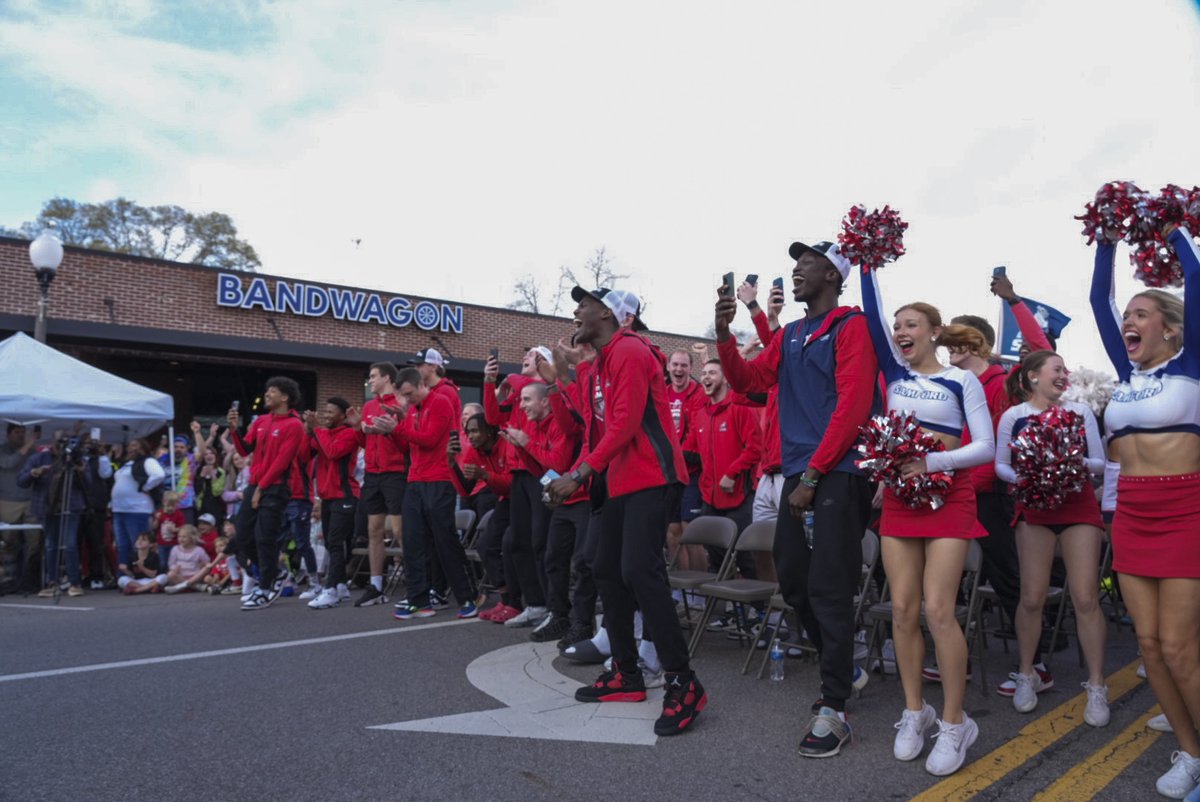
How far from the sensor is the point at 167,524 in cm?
1131

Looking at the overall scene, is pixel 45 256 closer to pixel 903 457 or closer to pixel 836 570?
pixel 836 570

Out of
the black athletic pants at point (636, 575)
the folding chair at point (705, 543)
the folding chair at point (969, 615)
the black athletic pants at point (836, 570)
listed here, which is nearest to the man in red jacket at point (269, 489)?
the folding chair at point (705, 543)

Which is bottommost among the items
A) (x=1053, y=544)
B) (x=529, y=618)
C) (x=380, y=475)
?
(x=529, y=618)

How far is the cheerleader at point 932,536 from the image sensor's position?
11.8 ft

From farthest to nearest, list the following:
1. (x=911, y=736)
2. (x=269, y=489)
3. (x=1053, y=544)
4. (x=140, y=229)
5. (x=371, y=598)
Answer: (x=140, y=229)
(x=269, y=489)
(x=371, y=598)
(x=1053, y=544)
(x=911, y=736)

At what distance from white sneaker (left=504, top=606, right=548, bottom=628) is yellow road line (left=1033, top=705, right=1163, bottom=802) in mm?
4265

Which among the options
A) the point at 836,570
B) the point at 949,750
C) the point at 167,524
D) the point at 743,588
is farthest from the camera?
the point at 167,524

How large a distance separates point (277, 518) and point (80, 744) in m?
5.05

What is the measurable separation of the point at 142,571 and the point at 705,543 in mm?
8280

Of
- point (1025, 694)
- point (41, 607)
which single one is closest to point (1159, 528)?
point (1025, 694)

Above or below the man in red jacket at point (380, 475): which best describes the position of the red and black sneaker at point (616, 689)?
below

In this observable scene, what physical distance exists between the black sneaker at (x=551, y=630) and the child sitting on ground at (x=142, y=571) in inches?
258

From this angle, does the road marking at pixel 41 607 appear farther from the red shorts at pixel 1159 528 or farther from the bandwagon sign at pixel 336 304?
the bandwagon sign at pixel 336 304

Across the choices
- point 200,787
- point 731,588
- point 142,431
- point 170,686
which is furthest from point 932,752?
point 142,431
